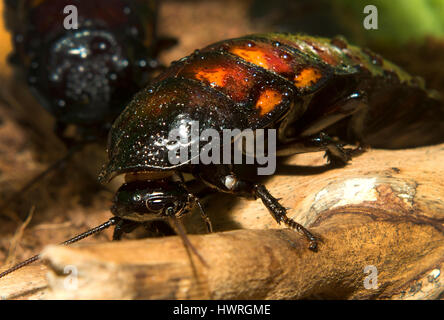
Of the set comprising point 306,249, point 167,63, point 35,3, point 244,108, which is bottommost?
point 306,249

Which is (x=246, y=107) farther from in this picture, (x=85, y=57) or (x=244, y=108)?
(x=85, y=57)

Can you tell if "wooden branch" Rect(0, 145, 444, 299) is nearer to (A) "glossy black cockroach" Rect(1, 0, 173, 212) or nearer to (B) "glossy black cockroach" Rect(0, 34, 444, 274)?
(B) "glossy black cockroach" Rect(0, 34, 444, 274)

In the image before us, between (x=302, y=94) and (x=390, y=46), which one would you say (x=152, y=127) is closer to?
(x=302, y=94)

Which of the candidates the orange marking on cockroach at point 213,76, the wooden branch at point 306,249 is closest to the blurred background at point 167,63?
the wooden branch at point 306,249

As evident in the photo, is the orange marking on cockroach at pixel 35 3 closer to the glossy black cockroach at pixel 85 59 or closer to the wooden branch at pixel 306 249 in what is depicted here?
the glossy black cockroach at pixel 85 59

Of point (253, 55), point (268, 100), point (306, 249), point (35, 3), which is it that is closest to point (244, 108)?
point (268, 100)

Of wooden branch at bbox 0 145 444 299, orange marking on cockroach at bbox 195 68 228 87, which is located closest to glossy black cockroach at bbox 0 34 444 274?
orange marking on cockroach at bbox 195 68 228 87

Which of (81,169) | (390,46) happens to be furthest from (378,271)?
(390,46)
